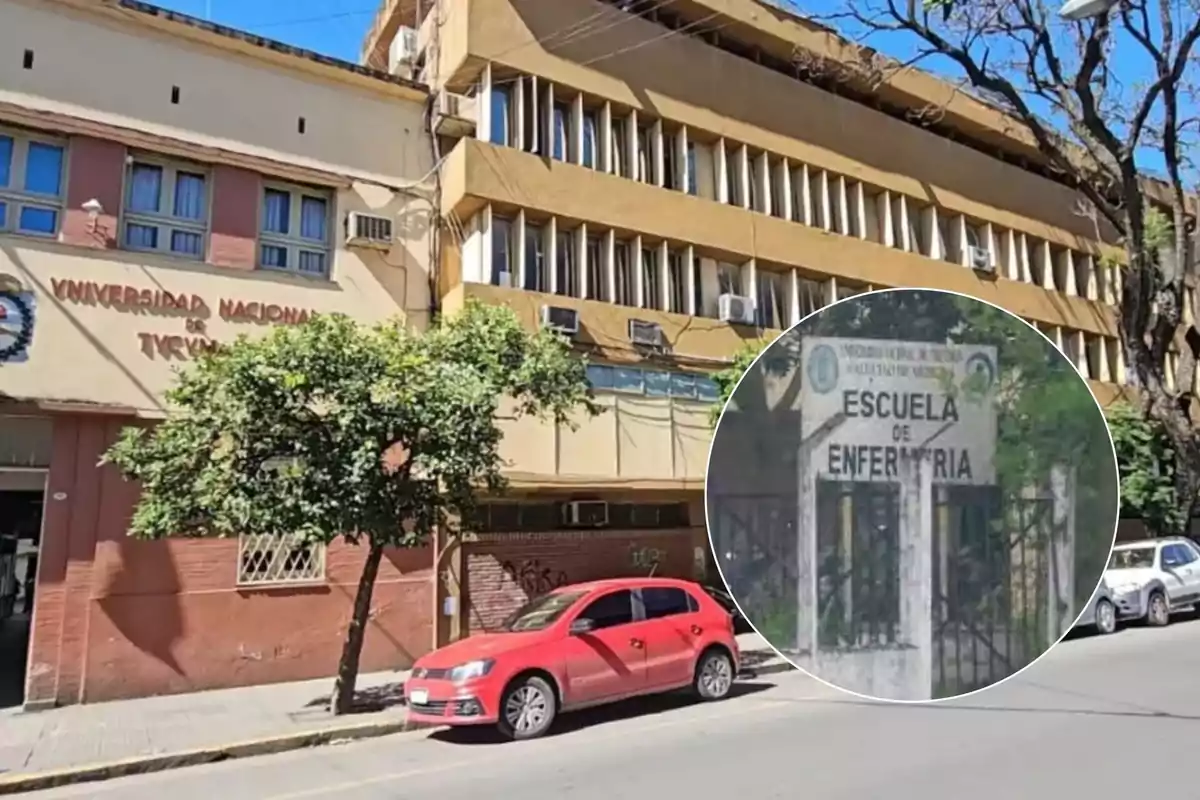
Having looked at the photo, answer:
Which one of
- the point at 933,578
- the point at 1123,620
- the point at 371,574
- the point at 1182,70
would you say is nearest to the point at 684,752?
the point at 371,574

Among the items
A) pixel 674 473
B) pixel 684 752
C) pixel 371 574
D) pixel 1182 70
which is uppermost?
pixel 1182 70

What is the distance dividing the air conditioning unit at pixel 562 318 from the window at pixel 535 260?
557 millimetres

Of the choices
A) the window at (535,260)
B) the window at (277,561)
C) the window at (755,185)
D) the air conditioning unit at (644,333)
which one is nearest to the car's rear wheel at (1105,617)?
the air conditioning unit at (644,333)

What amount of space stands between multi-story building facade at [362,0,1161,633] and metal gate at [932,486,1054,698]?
13.1 metres

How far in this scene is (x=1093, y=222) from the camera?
26859 millimetres

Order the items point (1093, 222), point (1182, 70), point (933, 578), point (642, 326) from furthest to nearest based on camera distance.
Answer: point (1093, 222)
point (1182, 70)
point (642, 326)
point (933, 578)

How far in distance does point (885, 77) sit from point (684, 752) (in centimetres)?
1670

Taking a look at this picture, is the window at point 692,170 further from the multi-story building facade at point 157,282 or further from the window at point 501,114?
the multi-story building facade at point 157,282

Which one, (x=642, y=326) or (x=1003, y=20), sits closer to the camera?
(x=642, y=326)

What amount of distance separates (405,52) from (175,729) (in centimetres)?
1211

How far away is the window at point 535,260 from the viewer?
52.2ft

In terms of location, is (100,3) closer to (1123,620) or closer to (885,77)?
(885,77)

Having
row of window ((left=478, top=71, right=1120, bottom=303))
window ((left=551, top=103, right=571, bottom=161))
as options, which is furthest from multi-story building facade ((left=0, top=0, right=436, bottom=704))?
window ((left=551, top=103, right=571, bottom=161))

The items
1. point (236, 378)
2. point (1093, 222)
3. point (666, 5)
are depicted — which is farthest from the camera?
point (1093, 222)
